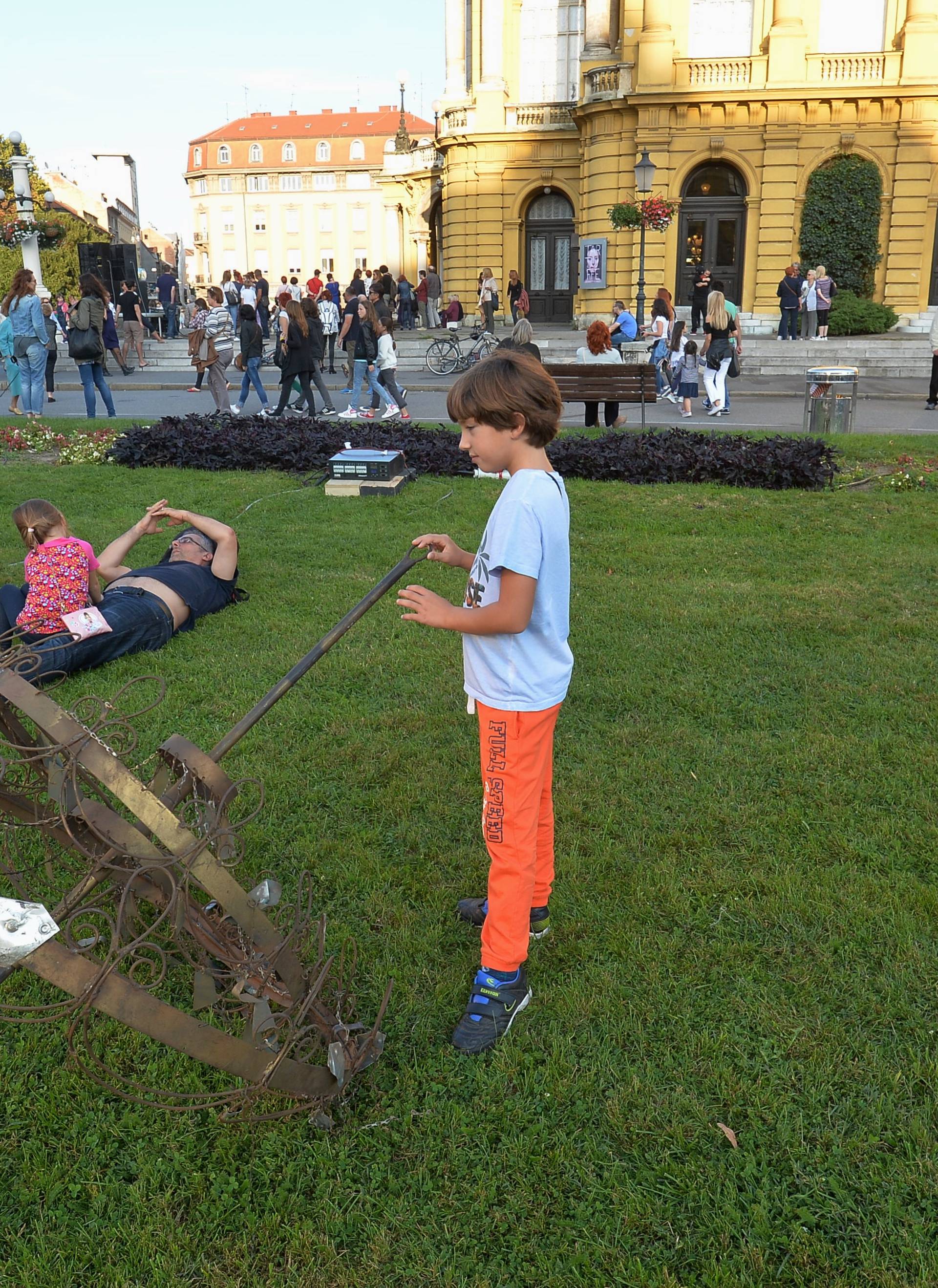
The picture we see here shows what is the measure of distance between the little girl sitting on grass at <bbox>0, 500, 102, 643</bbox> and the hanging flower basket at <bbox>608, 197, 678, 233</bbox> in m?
25.2

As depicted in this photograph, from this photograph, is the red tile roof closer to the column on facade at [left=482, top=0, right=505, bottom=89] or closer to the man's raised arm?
the column on facade at [left=482, top=0, right=505, bottom=89]

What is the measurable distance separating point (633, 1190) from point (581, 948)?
0.94 m

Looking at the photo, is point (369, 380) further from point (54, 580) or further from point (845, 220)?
point (845, 220)

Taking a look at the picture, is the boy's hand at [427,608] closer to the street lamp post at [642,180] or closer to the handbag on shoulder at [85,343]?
the handbag on shoulder at [85,343]

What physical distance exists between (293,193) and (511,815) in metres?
96.4

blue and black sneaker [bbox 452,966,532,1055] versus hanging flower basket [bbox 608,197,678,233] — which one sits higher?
hanging flower basket [bbox 608,197,678,233]

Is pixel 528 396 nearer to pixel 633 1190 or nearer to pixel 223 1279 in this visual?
pixel 633 1190

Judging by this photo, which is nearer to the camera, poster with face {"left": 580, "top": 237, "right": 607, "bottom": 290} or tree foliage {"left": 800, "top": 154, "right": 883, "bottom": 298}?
tree foliage {"left": 800, "top": 154, "right": 883, "bottom": 298}

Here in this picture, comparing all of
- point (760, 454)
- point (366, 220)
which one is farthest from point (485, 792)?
point (366, 220)

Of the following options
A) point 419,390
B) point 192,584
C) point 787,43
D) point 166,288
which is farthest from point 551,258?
point 192,584

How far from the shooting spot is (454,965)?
3344 millimetres

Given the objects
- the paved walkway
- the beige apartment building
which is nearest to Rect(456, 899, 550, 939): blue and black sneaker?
the paved walkway

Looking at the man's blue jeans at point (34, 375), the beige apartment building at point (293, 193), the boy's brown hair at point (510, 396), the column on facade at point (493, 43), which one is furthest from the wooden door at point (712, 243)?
the beige apartment building at point (293, 193)

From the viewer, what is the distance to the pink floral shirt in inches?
218
